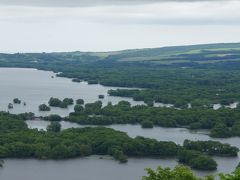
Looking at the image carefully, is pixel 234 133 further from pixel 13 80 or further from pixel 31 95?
pixel 13 80

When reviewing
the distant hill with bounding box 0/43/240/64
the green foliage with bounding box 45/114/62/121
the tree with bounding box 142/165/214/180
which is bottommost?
the green foliage with bounding box 45/114/62/121

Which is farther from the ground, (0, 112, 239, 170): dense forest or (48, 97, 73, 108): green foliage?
(48, 97, 73, 108): green foliage

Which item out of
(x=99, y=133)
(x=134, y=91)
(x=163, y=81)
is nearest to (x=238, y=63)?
(x=163, y=81)

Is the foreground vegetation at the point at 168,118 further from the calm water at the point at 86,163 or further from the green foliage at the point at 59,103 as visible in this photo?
the green foliage at the point at 59,103

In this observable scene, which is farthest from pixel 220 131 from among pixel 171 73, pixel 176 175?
pixel 171 73

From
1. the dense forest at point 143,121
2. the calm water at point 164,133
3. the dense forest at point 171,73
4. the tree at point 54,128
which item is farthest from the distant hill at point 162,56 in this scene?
the tree at point 54,128

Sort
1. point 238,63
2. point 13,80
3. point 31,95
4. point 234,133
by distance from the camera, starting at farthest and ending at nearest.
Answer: point 238,63, point 13,80, point 31,95, point 234,133

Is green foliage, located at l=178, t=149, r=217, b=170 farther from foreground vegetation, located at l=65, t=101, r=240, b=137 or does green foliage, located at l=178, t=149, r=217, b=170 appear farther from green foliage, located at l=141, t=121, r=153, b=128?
green foliage, located at l=141, t=121, r=153, b=128

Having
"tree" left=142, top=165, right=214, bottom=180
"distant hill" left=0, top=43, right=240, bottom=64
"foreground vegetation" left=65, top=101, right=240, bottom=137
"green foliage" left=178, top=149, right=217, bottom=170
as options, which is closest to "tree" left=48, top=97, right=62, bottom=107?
"foreground vegetation" left=65, top=101, right=240, bottom=137
